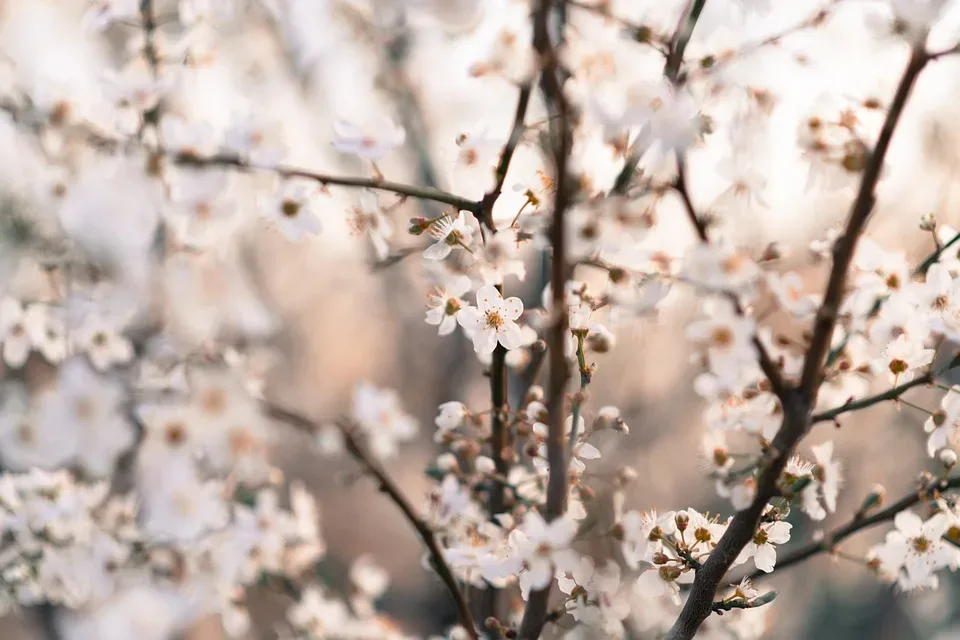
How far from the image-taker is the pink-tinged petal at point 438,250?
34.2 inches

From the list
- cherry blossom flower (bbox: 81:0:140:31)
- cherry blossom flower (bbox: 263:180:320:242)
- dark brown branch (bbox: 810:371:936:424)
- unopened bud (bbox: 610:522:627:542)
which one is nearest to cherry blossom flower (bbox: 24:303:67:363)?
cherry blossom flower (bbox: 81:0:140:31)

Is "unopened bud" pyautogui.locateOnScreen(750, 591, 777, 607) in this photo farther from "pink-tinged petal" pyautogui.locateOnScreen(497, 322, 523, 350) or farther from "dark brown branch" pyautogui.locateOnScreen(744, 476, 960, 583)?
"pink-tinged petal" pyautogui.locateOnScreen(497, 322, 523, 350)

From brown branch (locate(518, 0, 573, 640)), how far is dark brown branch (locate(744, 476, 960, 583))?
11.7 inches

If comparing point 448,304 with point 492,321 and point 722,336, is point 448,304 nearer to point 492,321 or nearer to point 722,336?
point 492,321

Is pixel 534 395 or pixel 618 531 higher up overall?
pixel 534 395

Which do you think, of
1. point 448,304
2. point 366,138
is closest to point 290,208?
point 366,138

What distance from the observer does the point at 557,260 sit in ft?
2.10

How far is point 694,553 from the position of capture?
93 centimetres

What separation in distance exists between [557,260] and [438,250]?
0.26 m

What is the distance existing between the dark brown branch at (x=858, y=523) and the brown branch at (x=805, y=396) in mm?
104

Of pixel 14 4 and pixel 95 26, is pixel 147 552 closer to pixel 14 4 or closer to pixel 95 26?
pixel 95 26

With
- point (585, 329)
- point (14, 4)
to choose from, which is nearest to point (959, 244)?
point (585, 329)

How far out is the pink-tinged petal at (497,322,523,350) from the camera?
0.91 meters

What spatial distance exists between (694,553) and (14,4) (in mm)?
2913
